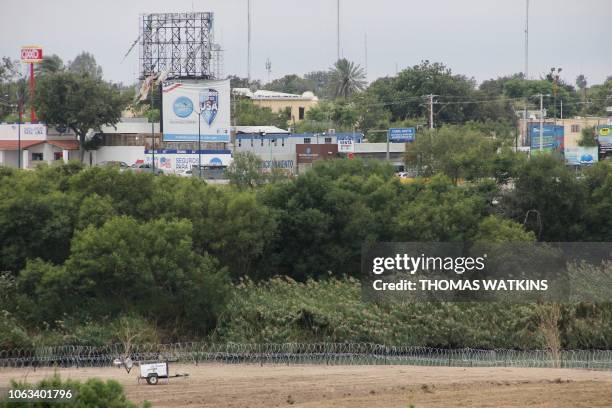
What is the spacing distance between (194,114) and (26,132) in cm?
1014

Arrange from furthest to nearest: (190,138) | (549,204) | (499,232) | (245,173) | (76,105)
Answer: (190,138) → (76,105) → (245,173) → (549,204) → (499,232)

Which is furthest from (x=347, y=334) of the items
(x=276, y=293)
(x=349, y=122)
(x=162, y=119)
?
(x=349, y=122)

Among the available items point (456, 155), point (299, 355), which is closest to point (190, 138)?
point (456, 155)

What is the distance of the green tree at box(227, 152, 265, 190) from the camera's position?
5459cm

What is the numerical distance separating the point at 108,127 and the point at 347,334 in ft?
143

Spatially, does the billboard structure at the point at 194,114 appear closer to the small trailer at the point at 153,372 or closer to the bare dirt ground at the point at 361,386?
the bare dirt ground at the point at 361,386

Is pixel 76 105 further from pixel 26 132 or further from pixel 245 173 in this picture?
pixel 245 173

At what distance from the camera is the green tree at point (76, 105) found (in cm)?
7281

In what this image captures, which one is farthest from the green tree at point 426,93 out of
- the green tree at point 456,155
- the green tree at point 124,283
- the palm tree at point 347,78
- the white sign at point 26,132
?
the green tree at point 124,283

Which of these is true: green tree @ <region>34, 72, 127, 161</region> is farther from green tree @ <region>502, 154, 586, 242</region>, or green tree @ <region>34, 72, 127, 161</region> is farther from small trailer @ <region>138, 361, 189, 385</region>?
small trailer @ <region>138, 361, 189, 385</region>

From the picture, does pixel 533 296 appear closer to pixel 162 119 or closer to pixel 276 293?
pixel 276 293

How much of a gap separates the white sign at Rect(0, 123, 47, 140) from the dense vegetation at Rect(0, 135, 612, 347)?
26975 mm

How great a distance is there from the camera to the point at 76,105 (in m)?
73.3

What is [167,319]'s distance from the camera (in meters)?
37.2
